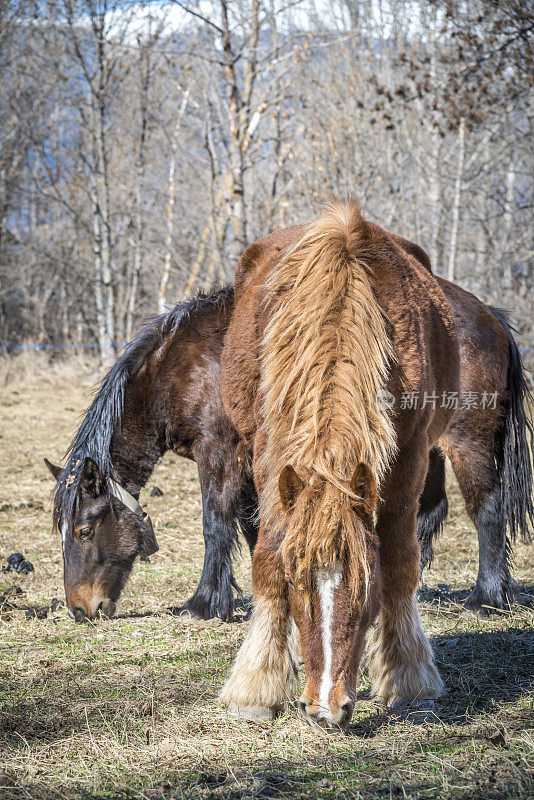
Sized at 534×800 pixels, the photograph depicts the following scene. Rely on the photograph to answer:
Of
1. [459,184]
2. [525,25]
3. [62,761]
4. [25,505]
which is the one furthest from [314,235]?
[459,184]

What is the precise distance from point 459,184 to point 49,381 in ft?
32.5

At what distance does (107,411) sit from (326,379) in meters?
2.32

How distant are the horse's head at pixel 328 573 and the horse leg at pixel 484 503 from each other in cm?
228

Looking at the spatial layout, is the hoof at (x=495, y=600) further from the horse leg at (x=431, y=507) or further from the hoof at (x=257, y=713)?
the hoof at (x=257, y=713)

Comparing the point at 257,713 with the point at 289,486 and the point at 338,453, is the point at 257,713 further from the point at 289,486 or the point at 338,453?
the point at 338,453

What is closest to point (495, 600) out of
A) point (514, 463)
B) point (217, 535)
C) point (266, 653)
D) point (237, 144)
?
point (514, 463)

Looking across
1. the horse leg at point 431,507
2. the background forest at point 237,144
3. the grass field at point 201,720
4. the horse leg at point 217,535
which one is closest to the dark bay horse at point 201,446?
the horse leg at point 217,535

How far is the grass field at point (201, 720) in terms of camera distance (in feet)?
7.45

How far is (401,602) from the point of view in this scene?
2877mm

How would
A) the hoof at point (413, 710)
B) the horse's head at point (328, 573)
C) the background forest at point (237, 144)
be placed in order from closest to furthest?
the horse's head at point (328, 573) → the hoof at point (413, 710) → the background forest at point (237, 144)

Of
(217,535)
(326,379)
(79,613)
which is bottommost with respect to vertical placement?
(79,613)

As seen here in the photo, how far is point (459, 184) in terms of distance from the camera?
47.8 feet

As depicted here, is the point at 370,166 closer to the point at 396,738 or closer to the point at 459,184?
the point at 459,184

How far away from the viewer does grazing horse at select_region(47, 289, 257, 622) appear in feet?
13.9
